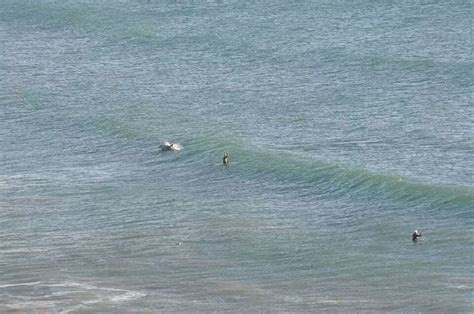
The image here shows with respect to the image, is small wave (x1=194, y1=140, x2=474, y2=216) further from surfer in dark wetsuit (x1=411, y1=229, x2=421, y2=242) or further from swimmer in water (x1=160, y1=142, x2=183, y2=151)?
surfer in dark wetsuit (x1=411, y1=229, x2=421, y2=242)

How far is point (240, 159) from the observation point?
7300 centimetres

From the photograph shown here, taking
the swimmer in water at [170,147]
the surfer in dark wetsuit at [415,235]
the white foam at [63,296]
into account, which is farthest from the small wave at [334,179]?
the white foam at [63,296]

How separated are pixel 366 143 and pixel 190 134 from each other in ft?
36.5

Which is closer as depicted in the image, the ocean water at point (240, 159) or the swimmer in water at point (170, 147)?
the ocean water at point (240, 159)

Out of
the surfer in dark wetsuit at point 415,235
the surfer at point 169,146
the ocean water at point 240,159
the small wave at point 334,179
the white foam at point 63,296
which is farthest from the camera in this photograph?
the surfer at point 169,146

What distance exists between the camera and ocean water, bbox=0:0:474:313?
55250 mm

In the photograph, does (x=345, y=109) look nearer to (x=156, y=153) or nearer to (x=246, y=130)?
(x=246, y=130)

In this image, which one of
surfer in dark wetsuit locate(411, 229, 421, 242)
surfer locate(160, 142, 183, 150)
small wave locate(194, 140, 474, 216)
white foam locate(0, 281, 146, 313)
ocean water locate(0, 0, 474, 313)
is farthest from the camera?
surfer locate(160, 142, 183, 150)

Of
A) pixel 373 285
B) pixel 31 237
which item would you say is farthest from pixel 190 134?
pixel 373 285

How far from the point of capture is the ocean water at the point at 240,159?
5525 cm

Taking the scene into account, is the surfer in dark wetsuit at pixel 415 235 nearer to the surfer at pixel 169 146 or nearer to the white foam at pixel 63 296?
the white foam at pixel 63 296

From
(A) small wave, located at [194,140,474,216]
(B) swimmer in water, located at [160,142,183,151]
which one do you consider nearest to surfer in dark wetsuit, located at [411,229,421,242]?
(A) small wave, located at [194,140,474,216]

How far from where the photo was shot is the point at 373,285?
2140 inches

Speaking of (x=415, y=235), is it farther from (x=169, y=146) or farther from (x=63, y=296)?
(x=169, y=146)
